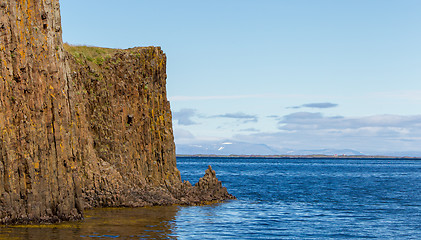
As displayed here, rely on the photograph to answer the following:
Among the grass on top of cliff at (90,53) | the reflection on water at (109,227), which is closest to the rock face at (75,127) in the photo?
the grass on top of cliff at (90,53)

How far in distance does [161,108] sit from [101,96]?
21.5ft

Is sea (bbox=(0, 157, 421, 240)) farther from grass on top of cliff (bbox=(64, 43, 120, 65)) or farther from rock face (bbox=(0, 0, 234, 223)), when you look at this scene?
grass on top of cliff (bbox=(64, 43, 120, 65))

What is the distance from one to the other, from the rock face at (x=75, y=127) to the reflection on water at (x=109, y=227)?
103 centimetres

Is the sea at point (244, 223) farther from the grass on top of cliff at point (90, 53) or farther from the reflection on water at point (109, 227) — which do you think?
the grass on top of cliff at point (90, 53)

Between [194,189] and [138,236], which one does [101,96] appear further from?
[138,236]

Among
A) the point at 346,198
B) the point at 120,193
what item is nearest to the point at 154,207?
Result: the point at 120,193

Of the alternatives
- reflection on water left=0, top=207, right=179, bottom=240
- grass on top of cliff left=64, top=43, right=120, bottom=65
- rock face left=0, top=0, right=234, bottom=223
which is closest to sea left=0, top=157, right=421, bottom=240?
reflection on water left=0, top=207, right=179, bottom=240

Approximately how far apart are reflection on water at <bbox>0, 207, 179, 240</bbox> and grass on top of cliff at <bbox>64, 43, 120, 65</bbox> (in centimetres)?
1329

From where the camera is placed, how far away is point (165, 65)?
5100cm

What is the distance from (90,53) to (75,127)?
11.0m

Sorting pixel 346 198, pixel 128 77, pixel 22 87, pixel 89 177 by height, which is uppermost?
pixel 128 77

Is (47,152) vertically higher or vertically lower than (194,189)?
higher

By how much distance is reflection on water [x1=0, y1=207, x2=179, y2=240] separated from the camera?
2784 cm

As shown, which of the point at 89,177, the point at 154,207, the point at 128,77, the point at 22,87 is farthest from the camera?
the point at 128,77
